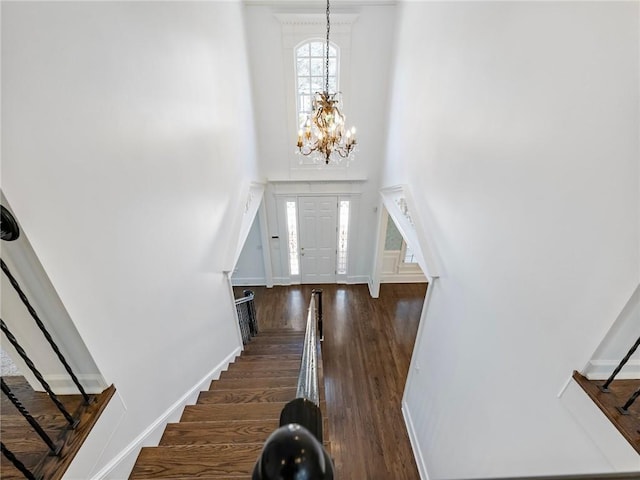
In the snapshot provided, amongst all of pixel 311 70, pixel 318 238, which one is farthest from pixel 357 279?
pixel 311 70

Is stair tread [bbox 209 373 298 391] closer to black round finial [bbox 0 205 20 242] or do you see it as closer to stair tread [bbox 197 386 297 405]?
stair tread [bbox 197 386 297 405]

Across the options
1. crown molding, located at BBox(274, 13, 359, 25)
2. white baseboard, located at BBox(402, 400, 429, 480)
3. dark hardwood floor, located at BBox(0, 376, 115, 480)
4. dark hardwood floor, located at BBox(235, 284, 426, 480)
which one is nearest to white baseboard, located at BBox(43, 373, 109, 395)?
dark hardwood floor, located at BBox(0, 376, 115, 480)

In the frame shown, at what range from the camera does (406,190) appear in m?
3.60

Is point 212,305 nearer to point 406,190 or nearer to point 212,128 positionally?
point 212,128

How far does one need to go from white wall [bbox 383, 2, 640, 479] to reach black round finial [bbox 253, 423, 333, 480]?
1203mm

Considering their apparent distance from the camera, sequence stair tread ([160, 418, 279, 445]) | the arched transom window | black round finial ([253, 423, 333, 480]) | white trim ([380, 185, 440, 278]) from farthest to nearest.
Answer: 1. the arched transom window
2. white trim ([380, 185, 440, 278])
3. stair tread ([160, 418, 279, 445])
4. black round finial ([253, 423, 333, 480])

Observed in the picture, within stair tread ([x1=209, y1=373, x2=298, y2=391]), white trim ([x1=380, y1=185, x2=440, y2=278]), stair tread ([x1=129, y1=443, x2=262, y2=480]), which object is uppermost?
white trim ([x1=380, y1=185, x2=440, y2=278])

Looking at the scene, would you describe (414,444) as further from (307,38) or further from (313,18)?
(313,18)

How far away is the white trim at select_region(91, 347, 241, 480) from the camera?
4.46 ft

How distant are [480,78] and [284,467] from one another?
2402mm

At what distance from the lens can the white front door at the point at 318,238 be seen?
565cm

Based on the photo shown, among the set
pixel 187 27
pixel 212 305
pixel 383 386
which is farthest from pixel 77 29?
pixel 383 386

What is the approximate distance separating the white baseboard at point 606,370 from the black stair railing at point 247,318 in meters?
3.51

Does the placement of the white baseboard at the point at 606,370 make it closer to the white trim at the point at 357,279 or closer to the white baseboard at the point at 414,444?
the white baseboard at the point at 414,444
